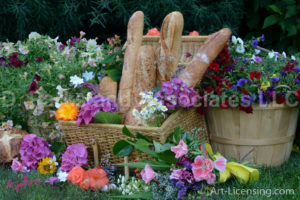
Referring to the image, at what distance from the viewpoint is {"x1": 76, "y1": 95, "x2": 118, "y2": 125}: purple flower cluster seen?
91.1 inches

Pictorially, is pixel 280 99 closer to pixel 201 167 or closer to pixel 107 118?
pixel 201 167

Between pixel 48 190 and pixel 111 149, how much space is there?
1.66ft

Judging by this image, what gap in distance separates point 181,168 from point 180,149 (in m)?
0.12

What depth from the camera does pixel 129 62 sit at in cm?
266

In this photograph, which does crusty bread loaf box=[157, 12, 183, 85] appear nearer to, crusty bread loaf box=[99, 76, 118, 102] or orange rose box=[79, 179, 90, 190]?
crusty bread loaf box=[99, 76, 118, 102]

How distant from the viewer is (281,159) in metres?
2.69

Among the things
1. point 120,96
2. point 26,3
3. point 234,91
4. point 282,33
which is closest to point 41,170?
point 120,96

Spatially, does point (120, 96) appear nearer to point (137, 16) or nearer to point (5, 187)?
point (137, 16)

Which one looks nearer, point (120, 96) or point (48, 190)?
point (48, 190)

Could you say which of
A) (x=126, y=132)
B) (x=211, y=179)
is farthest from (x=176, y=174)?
(x=126, y=132)

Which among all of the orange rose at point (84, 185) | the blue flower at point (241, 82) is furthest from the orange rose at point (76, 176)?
the blue flower at point (241, 82)

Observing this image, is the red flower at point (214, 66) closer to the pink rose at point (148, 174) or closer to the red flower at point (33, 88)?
the pink rose at point (148, 174)

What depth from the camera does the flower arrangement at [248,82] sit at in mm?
2414

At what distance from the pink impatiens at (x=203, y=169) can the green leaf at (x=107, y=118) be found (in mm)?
674
